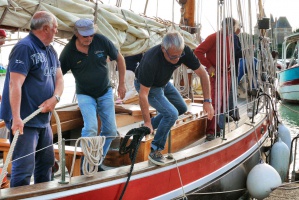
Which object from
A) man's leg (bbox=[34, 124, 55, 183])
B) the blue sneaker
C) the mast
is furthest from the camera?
the mast

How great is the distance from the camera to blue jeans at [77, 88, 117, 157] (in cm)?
409

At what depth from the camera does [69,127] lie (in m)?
5.18

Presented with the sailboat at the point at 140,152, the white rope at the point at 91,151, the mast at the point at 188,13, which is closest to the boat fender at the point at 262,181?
the sailboat at the point at 140,152

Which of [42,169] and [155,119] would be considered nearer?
[42,169]

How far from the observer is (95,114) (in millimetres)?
4133

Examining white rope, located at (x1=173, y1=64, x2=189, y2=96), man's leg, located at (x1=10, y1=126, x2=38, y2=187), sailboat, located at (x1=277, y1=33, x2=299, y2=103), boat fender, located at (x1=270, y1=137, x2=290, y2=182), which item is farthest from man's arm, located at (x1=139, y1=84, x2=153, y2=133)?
sailboat, located at (x1=277, y1=33, x2=299, y2=103)

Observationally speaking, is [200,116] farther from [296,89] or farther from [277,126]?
[296,89]

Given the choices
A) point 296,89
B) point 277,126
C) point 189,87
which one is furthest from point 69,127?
point 296,89

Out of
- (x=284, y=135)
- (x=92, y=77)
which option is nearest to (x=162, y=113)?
(x=92, y=77)

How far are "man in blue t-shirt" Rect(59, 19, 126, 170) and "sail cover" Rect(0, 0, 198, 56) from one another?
467 mm

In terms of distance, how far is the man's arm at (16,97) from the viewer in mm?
2926

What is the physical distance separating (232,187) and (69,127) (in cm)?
218

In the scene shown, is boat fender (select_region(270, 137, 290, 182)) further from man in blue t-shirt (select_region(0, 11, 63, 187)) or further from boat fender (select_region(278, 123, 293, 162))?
man in blue t-shirt (select_region(0, 11, 63, 187))

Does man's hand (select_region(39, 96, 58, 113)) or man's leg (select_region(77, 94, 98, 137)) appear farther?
man's leg (select_region(77, 94, 98, 137))
